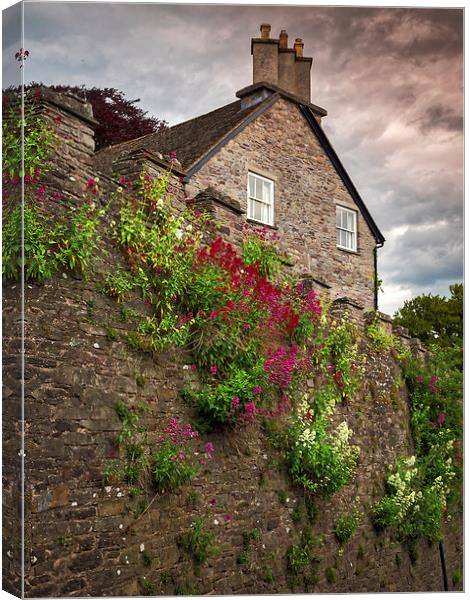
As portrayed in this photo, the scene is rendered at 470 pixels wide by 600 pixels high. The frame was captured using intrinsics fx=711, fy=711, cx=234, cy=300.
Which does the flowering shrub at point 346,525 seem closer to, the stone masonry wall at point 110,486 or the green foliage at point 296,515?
the stone masonry wall at point 110,486

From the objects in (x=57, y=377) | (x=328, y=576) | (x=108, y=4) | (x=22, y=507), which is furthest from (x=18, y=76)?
(x=328, y=576)

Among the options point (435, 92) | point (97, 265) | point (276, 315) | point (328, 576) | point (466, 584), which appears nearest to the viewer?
point (97, 265)

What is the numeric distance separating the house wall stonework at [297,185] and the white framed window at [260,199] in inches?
4.8

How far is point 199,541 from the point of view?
653cm

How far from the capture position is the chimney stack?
745 cm

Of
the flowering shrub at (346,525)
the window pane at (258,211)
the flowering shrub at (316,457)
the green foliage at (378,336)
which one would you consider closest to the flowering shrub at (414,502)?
the flowering shrub at (346,525)

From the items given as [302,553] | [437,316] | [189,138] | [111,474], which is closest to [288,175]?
[189,138]

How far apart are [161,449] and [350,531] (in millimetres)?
3424

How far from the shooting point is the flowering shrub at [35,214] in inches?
217

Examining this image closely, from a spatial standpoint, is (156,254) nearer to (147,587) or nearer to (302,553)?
(147,587)

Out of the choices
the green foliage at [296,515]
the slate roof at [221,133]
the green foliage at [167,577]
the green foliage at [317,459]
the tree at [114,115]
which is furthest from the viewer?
the slate roof at [221,133]

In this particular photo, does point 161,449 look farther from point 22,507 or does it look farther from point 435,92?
point 435,92

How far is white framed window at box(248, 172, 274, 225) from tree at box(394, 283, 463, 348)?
3.85 meters

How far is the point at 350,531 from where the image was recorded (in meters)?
8.67
